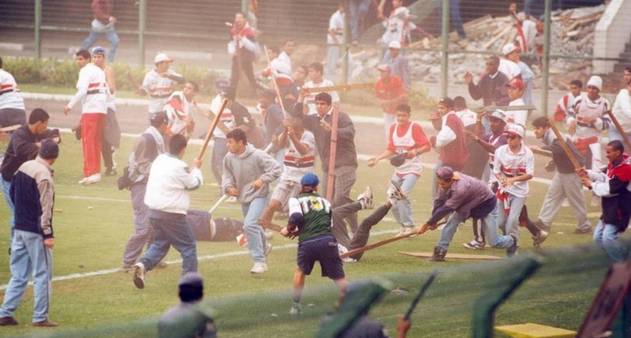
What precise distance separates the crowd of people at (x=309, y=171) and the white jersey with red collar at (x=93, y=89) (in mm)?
21

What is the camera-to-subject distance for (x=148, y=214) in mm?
15812

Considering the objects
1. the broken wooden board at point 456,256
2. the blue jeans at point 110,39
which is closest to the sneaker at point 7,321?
the broken wooden board at point 456,256

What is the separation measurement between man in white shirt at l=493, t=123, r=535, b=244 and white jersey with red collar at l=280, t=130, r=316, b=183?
96.1 inches

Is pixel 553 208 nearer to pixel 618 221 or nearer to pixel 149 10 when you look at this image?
pixel 618 221

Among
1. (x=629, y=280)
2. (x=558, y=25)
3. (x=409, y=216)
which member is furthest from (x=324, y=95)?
(x=558, y=25)

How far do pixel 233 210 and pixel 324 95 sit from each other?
383cm

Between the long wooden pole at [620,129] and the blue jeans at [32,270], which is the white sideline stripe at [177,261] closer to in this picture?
the blue jeans at [32,270]

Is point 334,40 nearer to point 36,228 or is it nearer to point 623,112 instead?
point 623,112

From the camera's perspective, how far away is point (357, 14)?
3572 cm

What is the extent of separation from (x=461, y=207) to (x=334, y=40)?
18.2 metres

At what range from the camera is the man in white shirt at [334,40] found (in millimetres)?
34438

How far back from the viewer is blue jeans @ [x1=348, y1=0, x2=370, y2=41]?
35.3 metres

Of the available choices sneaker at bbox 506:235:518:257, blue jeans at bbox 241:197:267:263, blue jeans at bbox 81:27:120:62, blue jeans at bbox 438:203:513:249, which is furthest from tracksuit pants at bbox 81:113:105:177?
blue jeans at bbox 81:27:120:62

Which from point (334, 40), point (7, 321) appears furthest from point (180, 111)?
point (334, 40)
